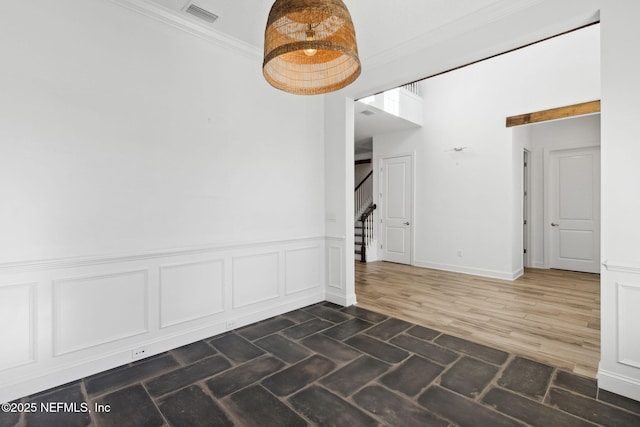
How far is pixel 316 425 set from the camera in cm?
183

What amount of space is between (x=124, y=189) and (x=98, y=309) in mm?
962

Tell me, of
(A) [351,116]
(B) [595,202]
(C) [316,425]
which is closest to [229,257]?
(C) [316,425]

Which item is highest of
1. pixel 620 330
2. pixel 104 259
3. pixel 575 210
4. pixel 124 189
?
Answer: pixel 124 189

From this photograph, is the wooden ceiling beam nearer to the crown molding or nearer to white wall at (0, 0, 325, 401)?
white wall at (0, 0, 325, 401)

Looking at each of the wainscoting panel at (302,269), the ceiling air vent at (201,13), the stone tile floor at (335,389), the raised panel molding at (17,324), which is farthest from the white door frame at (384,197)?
the raised panel molding at (17,324)

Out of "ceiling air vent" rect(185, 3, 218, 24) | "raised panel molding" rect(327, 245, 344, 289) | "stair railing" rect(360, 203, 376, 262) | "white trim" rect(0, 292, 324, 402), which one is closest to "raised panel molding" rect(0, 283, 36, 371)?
"white trim" rect(0, 292, 324, 402)

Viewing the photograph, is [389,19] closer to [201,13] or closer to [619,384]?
[201,13]

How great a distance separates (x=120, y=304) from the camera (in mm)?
2533

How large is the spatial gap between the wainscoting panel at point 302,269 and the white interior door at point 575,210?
5095 mm

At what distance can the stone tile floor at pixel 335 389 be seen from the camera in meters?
1.89

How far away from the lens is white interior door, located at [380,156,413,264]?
6.66m

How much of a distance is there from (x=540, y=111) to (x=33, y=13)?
6.22 meters

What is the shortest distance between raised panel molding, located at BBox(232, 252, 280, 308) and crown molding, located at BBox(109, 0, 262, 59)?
7.22ft

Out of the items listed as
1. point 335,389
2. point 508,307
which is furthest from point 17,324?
point 508,307
